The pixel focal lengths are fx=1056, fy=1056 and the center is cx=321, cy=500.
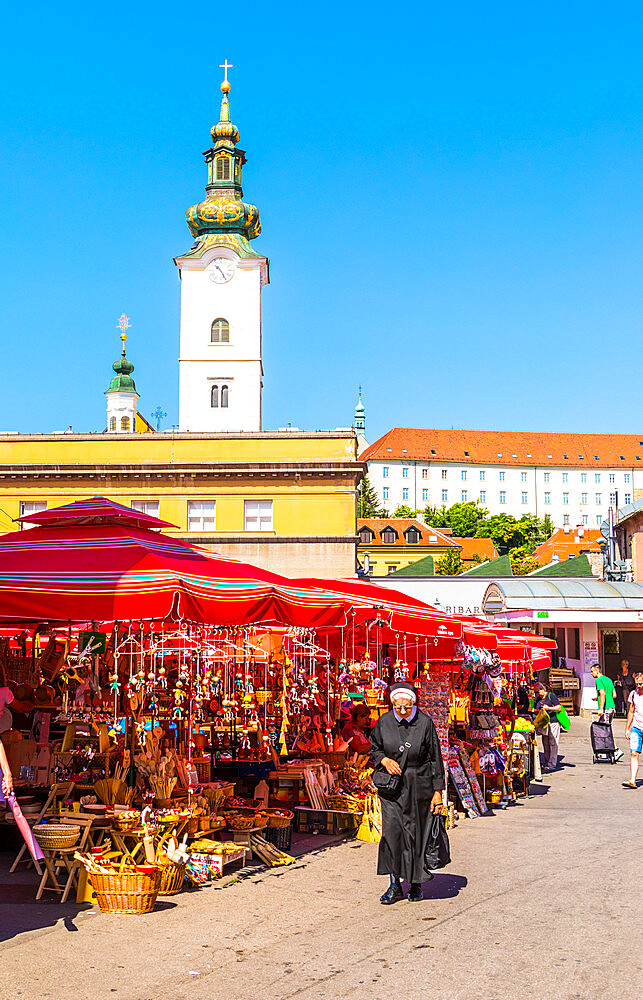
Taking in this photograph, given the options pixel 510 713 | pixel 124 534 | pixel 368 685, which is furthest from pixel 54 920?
pixel 510 713

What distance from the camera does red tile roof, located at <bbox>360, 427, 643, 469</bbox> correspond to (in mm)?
136625

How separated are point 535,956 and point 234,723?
802 centimetres

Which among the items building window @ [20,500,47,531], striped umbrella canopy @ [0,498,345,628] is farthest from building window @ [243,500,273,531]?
striped umbrella canopy @ [0,498,345,628]

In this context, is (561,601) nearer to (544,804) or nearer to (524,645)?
(524,645)

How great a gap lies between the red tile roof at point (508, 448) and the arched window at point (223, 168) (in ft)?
219

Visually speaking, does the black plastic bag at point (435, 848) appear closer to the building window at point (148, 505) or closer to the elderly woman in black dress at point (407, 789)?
the elderly woman in black dress at point (407, 789)

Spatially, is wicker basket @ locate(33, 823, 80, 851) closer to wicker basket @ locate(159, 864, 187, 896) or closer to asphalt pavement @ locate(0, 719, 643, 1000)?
asphalt pavement @ locate(0, 719, 643, 1000)

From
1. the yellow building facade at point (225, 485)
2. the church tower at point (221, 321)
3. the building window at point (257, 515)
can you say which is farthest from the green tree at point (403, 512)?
the building window at point (257, 515)

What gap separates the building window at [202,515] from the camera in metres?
41.3

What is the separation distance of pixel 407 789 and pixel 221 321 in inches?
2320

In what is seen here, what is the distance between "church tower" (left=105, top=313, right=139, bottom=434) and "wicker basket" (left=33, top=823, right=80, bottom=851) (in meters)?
90.0

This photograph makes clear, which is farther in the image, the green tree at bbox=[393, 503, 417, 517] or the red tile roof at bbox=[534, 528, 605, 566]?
the green tree at bbox=[393, 503, 417, 517]

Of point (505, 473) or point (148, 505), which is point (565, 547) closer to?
point (505, 473)

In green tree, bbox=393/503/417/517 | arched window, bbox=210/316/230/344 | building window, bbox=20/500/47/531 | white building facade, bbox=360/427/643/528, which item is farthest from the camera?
white building facade, bbox=360/427/643/528
